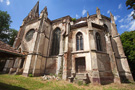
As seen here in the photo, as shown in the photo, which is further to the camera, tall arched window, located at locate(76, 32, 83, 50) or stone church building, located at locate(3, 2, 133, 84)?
tall arched window, located at locate(76, 32, 83, 50)

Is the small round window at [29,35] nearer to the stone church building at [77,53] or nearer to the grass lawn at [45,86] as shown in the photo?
the stone church building at [77,53]

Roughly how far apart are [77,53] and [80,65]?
171 centimetres

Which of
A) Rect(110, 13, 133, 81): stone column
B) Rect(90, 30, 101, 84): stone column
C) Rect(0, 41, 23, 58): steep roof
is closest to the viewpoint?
Rect(0, 41, 23, 58): steep roof

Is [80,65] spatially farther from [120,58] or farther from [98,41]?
[120,58]

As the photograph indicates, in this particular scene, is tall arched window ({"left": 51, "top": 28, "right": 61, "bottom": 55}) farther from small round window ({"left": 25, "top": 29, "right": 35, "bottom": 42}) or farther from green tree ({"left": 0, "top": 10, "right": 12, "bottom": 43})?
green tree ({"left": 0, "top": 10, "right": 12, "bottom": 43})

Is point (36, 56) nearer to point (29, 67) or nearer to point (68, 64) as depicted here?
point (29, 67)

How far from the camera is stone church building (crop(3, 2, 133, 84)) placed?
8812mm

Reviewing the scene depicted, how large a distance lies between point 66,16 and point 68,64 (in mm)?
12163

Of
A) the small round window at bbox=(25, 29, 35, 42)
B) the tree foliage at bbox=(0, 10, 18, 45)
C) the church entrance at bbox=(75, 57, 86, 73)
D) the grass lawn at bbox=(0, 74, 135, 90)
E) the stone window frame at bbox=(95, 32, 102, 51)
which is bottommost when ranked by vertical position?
the grass lawn at bbox=(0, 74, 135, 90)

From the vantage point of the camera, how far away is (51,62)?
13.6m

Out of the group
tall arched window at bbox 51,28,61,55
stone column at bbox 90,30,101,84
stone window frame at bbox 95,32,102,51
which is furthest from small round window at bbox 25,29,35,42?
stone window frame at bbox 95,32,102,51

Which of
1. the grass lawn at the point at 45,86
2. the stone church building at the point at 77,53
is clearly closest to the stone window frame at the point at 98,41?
the stone church building at the point at 77,53

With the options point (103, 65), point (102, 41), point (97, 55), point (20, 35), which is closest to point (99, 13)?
point (102, 41)

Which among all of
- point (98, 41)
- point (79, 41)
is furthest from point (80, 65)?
point (98, 41)
